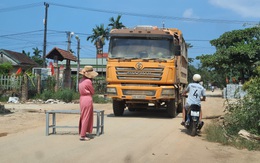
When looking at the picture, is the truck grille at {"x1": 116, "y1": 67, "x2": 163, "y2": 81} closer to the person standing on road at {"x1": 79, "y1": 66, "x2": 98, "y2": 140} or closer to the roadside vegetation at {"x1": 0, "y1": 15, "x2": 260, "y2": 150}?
the roadside vegetation at {"x1": 0, "y1": 15, "x2": 260, "y2": 150}

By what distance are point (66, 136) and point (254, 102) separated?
483cm

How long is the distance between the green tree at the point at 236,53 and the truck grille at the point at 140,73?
2217 cm

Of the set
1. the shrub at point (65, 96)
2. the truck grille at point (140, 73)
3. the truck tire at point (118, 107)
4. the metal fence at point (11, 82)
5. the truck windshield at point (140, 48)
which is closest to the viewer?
the truck grille at point (140, 73)

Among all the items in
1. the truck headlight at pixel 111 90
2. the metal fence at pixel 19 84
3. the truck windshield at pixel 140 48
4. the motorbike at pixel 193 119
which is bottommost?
the motorbike at pixel 193 119

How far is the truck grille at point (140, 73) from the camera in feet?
44.7

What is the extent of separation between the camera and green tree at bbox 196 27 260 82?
34206 mm

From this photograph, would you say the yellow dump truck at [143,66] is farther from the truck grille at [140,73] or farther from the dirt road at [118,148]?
the dirt road at [118,148]

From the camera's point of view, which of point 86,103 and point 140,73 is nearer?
point 86,103

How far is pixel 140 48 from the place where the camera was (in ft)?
46.4

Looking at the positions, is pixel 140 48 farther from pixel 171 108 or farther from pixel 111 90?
pixel 171 108

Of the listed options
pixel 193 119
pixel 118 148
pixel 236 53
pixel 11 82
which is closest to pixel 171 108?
pixel 193 119

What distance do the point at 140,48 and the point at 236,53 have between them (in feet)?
73.7

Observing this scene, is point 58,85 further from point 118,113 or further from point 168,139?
point 168,139

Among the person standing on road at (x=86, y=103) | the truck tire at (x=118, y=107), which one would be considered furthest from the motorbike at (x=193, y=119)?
the truck tire at (x=118, y=107)
